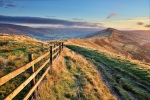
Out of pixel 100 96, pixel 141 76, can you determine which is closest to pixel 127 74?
pixel 141 76

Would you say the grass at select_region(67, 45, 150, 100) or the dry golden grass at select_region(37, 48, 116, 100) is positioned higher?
the dry golden grass at select_region(37, 48, 116, 100)

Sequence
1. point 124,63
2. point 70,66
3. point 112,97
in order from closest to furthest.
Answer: point 112,97
point 70,66
point 124,63

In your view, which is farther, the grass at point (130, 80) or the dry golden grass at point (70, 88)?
the grass at point (130, 80)

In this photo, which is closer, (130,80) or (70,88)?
(70,88)

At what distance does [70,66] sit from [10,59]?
246 inches

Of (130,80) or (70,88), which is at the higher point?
(70,88)

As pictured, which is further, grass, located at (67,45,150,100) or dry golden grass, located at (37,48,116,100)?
grass, located at (67,45,150,100)

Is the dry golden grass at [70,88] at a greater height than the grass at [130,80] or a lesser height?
greater

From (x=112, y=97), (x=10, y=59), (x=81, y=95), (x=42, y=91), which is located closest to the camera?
(x=42, y=91)

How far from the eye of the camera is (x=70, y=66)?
18984 millimetres

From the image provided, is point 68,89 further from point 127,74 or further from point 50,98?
point 127,74

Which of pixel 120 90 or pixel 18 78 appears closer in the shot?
pixel 18 78

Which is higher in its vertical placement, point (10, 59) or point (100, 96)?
point (10, 59)

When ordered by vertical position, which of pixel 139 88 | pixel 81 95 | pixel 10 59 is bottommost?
pixel 139 88
